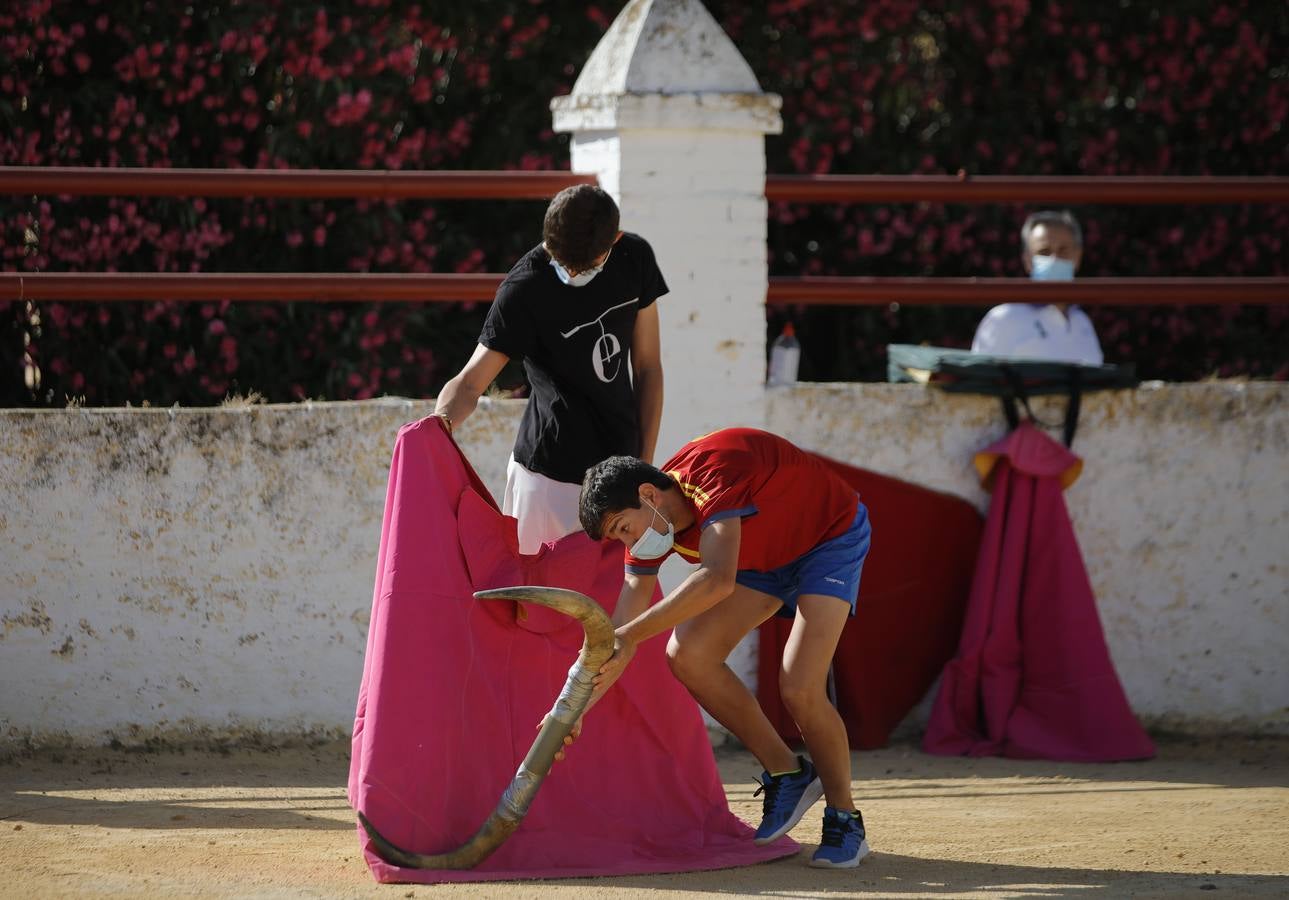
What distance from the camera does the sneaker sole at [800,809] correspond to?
465 centimetres

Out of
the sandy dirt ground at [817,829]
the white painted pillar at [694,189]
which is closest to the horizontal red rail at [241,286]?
the white painted pillar at [694,189]

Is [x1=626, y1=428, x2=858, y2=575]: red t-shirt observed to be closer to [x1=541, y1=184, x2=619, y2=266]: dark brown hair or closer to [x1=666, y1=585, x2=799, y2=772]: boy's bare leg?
[x1=666, y1=585, x2=799, y2=772]: boy's bare leg

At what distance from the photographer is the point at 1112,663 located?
6234mm

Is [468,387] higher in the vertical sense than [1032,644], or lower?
higher

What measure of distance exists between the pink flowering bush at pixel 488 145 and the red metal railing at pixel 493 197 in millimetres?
1402

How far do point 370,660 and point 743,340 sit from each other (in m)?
2.06

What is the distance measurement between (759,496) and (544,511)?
2.26 feet

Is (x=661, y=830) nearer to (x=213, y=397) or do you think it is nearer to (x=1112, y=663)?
(x=1112, y=663)

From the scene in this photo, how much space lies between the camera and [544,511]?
4820 mm

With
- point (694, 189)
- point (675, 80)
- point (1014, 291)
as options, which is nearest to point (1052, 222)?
point (1014, 291)

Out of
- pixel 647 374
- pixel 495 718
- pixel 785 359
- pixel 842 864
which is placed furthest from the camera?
pixel 785 359

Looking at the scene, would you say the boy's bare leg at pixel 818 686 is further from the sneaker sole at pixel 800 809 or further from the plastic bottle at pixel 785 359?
the plastic bottle at pixel 785 359

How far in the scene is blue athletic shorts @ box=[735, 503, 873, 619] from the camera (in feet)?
15.0

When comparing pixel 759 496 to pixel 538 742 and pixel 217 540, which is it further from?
pixel 217 540
